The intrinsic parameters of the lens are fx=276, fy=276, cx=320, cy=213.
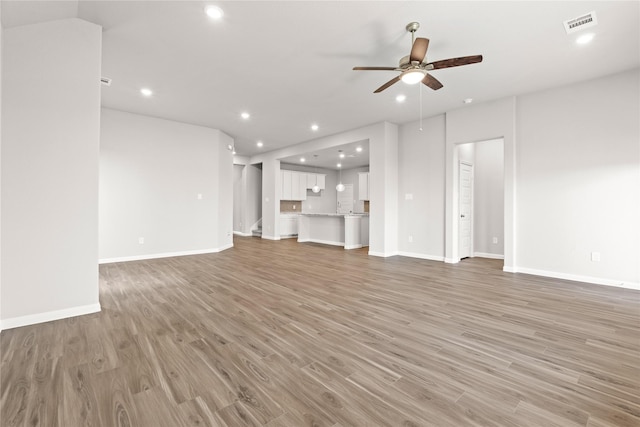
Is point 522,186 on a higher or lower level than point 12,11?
lower

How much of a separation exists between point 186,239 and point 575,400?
6.63 m

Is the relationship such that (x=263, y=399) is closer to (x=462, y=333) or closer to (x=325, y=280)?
(x=462, y=333)

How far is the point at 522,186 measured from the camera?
15.8 ft

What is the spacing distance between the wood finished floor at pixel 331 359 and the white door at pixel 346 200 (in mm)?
8328

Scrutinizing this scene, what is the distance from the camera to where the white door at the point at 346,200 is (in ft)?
39.1

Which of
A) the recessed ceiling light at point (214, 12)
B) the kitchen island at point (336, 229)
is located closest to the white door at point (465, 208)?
the kitchen island at point (336, 229)

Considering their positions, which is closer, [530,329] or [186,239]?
[530,329]

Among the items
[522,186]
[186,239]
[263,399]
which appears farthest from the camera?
[186,239]

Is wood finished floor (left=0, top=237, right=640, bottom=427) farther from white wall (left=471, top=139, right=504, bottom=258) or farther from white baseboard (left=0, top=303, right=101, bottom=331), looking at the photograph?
white wall (left=471, top=139, right=504, bottom=258)

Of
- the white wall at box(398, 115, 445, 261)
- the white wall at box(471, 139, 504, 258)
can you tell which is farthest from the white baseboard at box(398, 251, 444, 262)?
the white wall at box(471, 139, 504, 258)

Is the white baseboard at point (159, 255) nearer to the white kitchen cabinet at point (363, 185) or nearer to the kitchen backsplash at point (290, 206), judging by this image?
the kitchen backsplash at point (290, 206)

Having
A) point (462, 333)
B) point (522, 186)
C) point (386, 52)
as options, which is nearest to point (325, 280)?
point (462, 333)

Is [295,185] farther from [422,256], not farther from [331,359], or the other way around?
[331,359]

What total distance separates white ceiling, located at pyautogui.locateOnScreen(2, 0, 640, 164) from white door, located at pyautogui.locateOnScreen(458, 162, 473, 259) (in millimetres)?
1586
